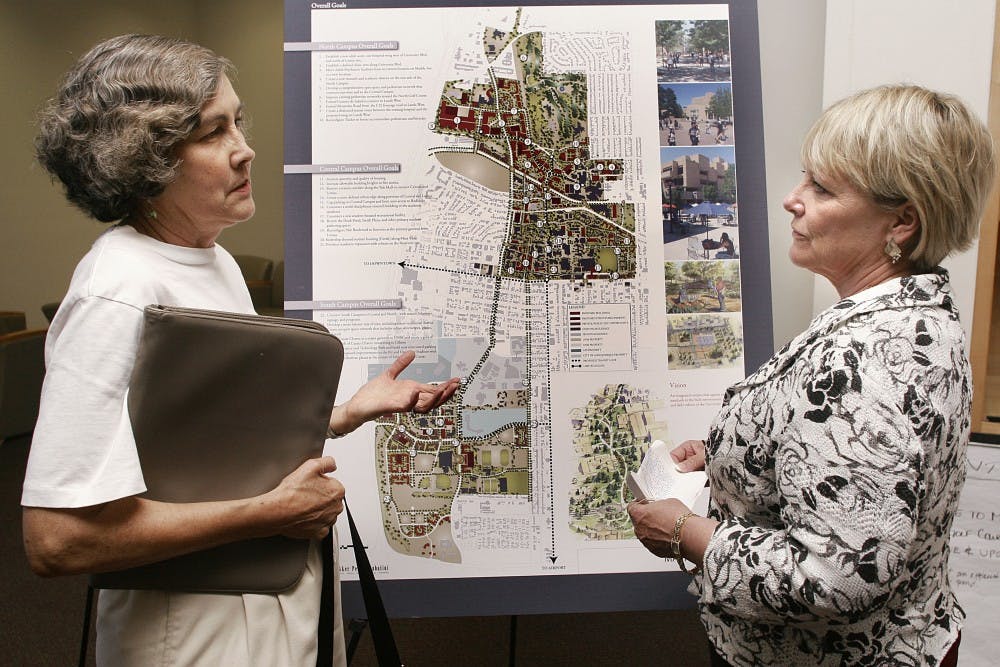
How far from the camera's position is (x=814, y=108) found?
93.4 inches

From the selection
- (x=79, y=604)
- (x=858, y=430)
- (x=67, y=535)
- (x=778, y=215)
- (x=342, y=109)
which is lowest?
(x=79, y=604)

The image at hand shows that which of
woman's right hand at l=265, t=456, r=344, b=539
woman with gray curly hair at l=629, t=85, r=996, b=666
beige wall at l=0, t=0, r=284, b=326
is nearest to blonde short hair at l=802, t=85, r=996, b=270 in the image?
woman with gray curly hair at l=629, t=85, r=996, b=666

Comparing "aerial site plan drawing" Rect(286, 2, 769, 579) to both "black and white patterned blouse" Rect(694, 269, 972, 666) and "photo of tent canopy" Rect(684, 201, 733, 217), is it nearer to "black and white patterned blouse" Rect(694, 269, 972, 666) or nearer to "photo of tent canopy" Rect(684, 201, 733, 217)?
"photo of tent canopy" Rect(684, 201, 733, 217)

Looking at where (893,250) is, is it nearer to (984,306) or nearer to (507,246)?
(507,246)

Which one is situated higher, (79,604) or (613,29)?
(613,29)

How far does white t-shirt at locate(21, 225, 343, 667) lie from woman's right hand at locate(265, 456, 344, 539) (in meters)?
0.08

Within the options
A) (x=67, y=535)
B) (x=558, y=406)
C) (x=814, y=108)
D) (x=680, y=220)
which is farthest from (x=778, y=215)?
(x=67, y=535)

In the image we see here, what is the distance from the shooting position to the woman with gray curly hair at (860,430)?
102 cm

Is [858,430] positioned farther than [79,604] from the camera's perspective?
No

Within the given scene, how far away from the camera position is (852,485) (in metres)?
1.01

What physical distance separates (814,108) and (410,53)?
4.17 ft

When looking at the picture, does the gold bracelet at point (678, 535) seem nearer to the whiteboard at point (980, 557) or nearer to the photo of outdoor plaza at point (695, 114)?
the photo of outdoor plaza at point (695, 114)

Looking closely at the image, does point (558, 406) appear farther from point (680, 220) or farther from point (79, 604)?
point (79, 604)

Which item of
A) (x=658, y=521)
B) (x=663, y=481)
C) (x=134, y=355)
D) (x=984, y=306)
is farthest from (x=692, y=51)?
(x=134, y=355)
